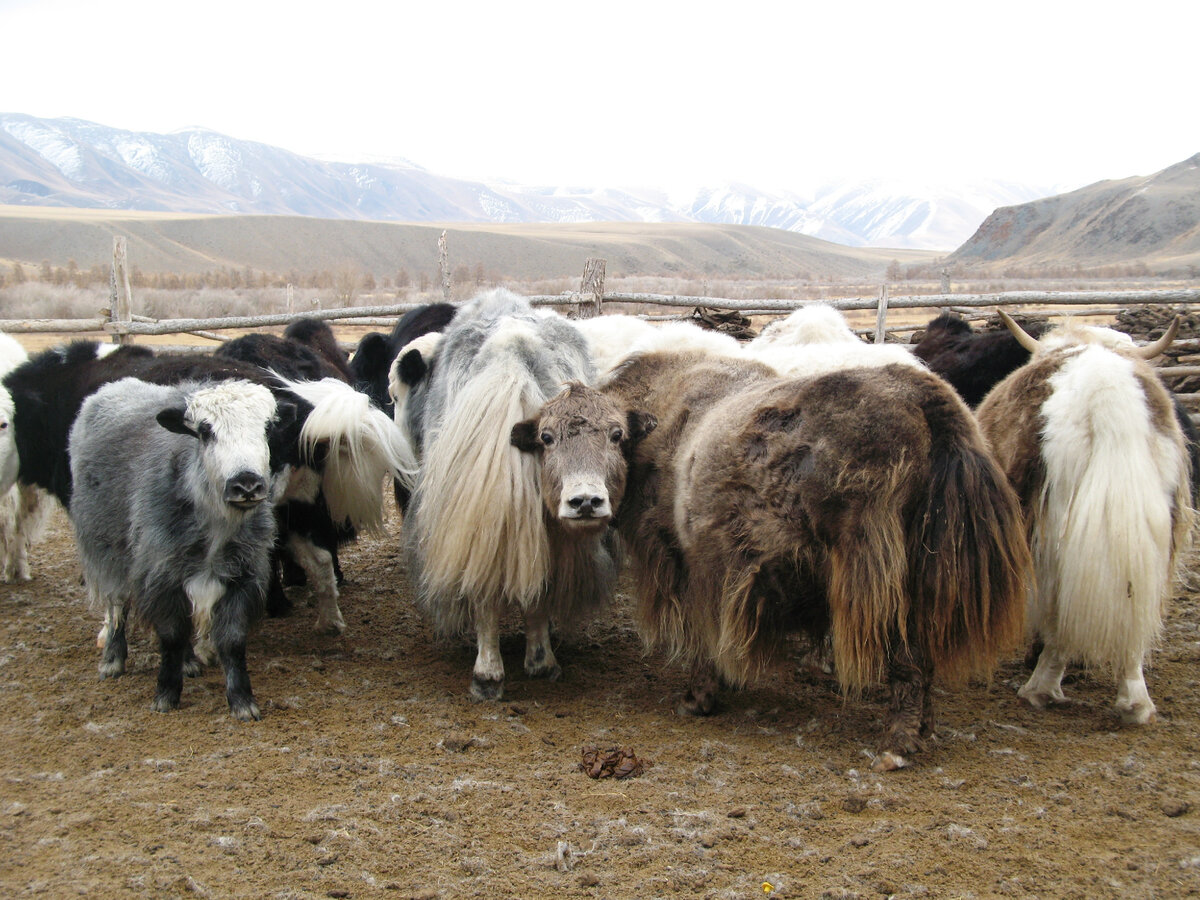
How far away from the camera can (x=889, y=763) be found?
3.20 m

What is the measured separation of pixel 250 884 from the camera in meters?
2.51

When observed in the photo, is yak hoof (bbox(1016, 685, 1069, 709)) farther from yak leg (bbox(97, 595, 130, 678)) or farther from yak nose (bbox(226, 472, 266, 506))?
yak leg (bbox(97, 595, 130, 678))

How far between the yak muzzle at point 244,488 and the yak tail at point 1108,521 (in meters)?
3.46

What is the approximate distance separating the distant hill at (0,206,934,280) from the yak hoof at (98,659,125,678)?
8110cm

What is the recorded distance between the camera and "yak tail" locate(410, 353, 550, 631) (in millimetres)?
3906

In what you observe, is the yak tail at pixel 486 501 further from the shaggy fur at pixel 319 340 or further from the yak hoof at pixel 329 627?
the shaggy fur at pixel 319 340

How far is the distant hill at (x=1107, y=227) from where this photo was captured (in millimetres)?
75688

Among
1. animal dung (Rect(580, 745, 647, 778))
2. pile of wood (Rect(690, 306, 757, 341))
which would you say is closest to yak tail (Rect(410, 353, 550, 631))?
animal dung (Rect(580, 745, 647, 778))

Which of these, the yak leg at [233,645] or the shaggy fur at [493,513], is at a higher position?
the shaggy fur at [493,513]

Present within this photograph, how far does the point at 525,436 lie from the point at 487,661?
1143 millimetres

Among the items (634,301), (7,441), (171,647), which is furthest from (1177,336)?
(7,441)

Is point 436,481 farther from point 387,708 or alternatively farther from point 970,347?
point 970,347

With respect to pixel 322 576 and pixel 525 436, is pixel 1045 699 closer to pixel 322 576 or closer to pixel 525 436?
pixel 525 436

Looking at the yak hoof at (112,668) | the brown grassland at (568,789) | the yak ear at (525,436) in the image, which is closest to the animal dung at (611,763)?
the brown grassland at (568,789)
